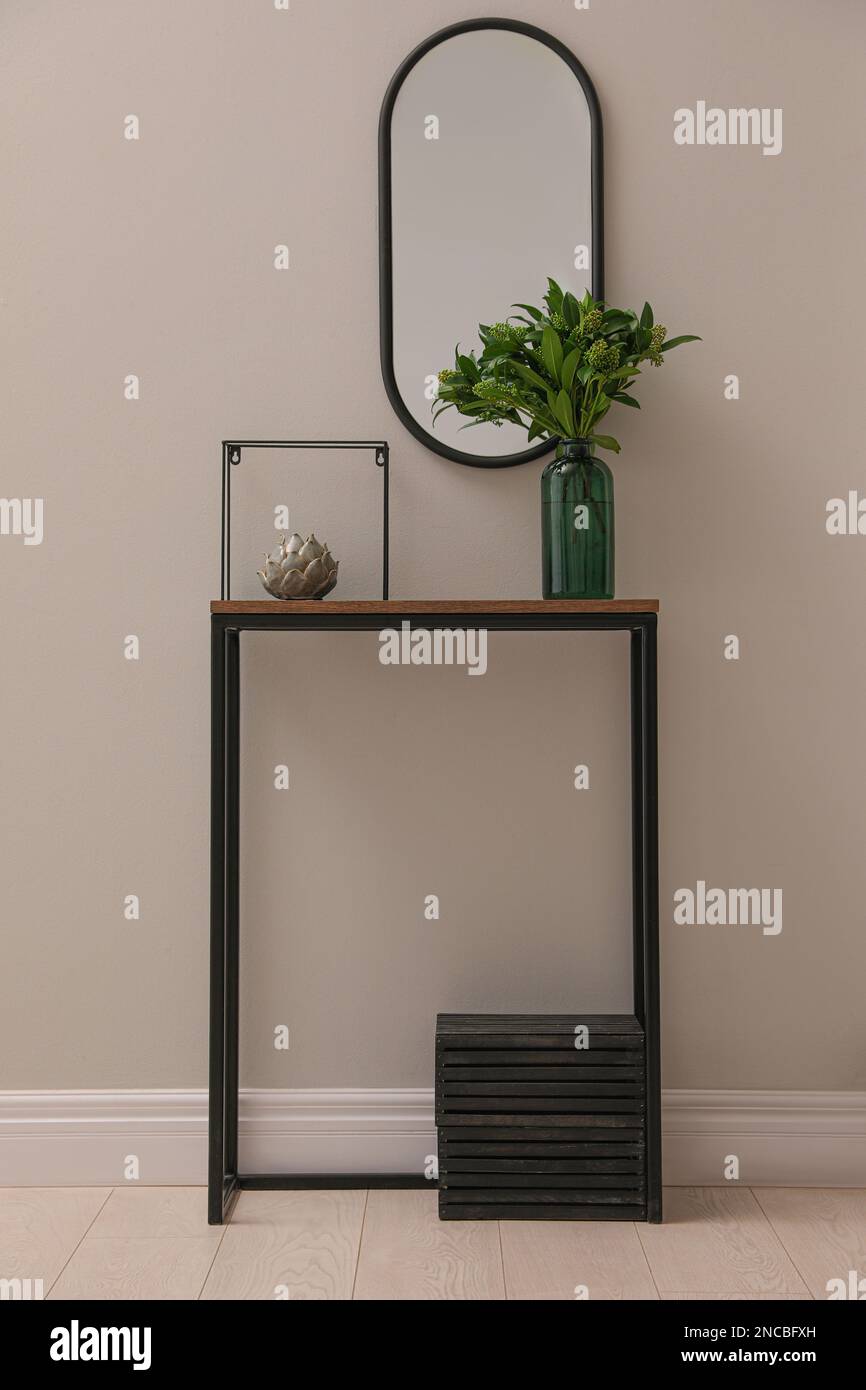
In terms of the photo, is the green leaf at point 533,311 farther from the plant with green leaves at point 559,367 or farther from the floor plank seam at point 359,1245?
the floor plank seam at point 359,1245

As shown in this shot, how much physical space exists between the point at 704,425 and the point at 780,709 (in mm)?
480

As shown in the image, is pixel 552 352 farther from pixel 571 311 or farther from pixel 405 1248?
pixel 405 1248

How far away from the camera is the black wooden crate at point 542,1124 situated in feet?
5.36

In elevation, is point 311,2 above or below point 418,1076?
above

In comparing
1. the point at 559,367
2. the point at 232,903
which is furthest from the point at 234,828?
the point at 559,367

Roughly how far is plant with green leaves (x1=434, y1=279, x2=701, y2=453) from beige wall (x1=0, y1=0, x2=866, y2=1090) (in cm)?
16

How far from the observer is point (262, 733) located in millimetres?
1800

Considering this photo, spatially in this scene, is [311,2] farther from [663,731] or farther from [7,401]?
[663,731]

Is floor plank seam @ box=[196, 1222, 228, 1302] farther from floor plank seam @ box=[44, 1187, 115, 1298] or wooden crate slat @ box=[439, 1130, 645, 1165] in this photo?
wooden crate slat @ box=[439, 1130, 645, 1165]

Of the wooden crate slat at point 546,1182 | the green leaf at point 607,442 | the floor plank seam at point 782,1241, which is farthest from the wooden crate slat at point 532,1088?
the green leaf at point 607,442

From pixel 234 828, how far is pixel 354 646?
35 centimetres

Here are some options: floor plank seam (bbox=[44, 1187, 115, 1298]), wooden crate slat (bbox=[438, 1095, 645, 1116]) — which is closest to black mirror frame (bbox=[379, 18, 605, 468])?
wooden crate slat (bbox=[438, 1095, 645, 1116])

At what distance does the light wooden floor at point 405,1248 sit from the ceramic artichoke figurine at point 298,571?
36.7 inches

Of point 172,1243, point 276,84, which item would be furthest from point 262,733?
point 276,84
